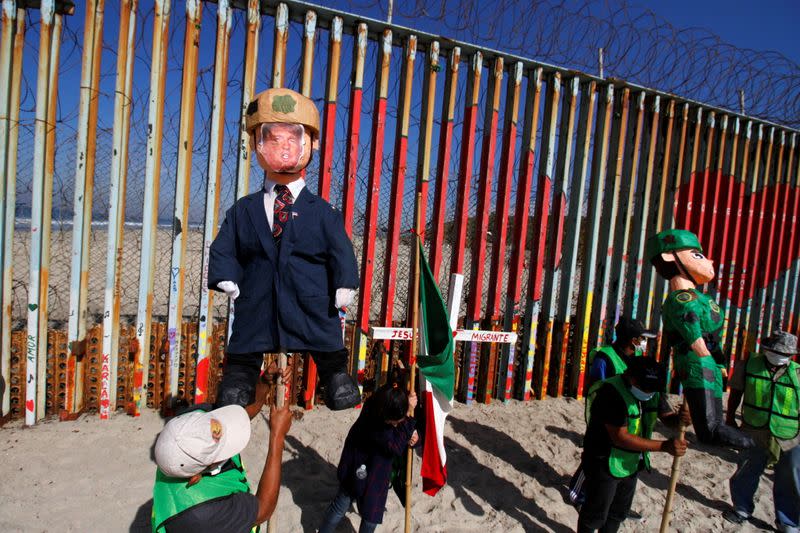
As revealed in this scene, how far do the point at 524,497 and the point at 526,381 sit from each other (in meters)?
1.64

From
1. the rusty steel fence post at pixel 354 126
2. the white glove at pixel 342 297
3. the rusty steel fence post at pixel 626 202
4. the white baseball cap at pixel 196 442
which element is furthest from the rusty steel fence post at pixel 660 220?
the white baseball cap at pixel 196 442

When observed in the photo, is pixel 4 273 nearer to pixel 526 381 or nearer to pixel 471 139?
pixel 471 139

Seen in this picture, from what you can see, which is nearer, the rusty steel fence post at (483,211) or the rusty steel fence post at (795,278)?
the rusty steel fence post at (483,211)

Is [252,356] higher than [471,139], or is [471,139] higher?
[471,139]

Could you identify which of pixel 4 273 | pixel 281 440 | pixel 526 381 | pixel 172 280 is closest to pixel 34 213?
pixel 4 273

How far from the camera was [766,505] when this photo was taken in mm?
4012

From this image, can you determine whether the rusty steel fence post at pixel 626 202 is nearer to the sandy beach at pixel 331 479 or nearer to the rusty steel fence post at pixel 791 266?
the sandy beach at pixel 331 479

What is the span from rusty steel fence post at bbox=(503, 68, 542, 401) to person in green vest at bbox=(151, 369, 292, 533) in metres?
3.49

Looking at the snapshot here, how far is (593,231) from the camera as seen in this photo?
549 centimetres

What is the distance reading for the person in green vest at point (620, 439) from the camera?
9.21ft

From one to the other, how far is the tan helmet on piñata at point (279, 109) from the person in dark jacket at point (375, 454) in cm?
160

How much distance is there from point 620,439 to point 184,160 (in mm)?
3663

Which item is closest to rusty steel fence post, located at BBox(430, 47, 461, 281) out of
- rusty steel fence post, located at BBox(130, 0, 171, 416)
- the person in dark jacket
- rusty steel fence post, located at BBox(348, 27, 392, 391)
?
rusty steel fence post, located at BBox(348, 27, 392, 391)

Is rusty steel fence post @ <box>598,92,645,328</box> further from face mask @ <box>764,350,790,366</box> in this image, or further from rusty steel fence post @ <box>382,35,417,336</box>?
rusty steel fence post @ <box>382,35,417,336</box>
